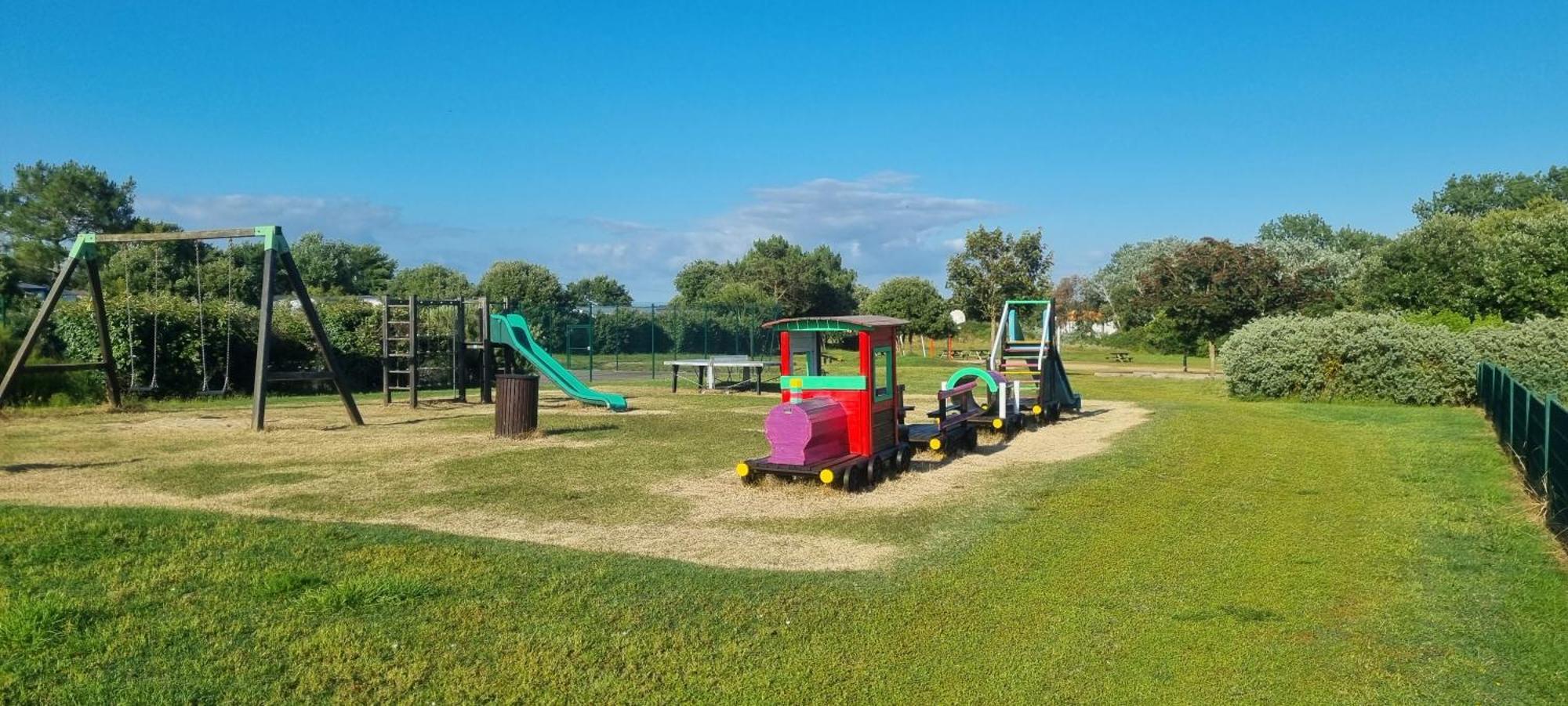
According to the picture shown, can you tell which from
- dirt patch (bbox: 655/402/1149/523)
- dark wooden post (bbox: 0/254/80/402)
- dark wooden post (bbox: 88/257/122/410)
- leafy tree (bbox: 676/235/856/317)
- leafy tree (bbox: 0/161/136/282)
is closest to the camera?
dirt patch (bbox: 655/402/1149/523)

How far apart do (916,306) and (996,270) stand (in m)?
10.1

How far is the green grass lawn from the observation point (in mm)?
4691

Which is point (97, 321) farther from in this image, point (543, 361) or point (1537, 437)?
point (1537, 437)

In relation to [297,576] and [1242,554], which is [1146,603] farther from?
[297,576]

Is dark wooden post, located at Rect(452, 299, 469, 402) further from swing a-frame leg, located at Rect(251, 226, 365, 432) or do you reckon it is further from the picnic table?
the picnic table

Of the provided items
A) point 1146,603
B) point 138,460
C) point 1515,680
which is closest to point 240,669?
point 1146,603

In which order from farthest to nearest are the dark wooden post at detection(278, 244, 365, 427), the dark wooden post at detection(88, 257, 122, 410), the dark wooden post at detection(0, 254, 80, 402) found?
the dark wooden post at detection(88, 257, 122, 410)
the dark wooden post at detection(278, 244, 365, 427)
the dark wooden post at detection(0, 254, 80, 402)

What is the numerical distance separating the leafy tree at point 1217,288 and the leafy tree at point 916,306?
16.7 metres

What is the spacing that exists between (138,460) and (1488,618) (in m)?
12.4

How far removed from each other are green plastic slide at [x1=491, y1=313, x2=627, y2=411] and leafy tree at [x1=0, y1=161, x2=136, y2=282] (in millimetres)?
41359

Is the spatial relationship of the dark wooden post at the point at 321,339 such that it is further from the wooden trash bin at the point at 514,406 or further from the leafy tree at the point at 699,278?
the leafy tree at the point at 699,278

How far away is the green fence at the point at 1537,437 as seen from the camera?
26.8ft

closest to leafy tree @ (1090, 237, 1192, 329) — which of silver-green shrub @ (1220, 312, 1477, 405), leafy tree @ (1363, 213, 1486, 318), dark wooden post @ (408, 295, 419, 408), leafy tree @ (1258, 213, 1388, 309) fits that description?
leafy tree @ (1258, 213, 1388, 309)

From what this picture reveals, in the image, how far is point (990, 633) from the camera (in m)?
5.43
